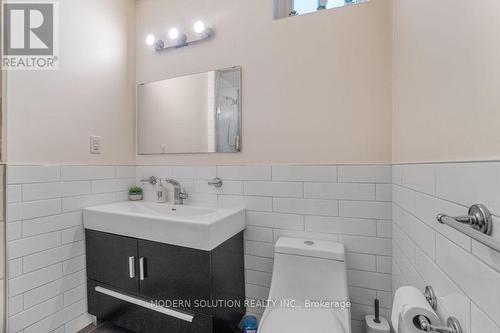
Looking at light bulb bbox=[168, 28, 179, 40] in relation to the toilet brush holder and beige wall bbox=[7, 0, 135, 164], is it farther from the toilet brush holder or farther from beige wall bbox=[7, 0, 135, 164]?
the toilet brush holder

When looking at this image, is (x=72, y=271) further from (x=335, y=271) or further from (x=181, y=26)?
(x=181, y=26)

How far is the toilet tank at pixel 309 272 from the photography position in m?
1.16

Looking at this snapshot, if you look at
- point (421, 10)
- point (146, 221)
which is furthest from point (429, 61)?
point (146, 221)

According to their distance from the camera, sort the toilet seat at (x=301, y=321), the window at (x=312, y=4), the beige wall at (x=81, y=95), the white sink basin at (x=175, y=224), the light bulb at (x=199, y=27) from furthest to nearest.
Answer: the light bulb at (x=199, y=27)
the window at (x=312, y=4)
the beige wall at (x=81, y=95)
the white sink basin at (x=175, y=224)
the toilet seat at (x=301, y=321)

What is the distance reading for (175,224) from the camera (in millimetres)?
1153

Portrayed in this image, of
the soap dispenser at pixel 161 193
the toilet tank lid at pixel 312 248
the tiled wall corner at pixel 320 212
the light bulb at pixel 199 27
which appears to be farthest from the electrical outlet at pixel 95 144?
the toilet tank lid at pixel 312 248

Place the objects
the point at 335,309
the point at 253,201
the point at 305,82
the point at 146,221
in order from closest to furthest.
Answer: the point at 335,309 < the point at 146,221 < the point at 305,82 < the point at 253,201

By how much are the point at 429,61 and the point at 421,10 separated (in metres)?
0.23

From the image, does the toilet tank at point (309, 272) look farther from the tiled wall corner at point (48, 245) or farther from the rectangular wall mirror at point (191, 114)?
the tiled wall corner at point (48, 245)

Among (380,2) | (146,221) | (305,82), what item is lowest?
(146,221)

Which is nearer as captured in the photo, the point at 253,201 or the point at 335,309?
the point at 335,309

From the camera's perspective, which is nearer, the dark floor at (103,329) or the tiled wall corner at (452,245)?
the tiled wall corner at (452,245)

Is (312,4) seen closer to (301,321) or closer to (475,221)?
(475,221)

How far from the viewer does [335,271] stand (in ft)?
3.84
